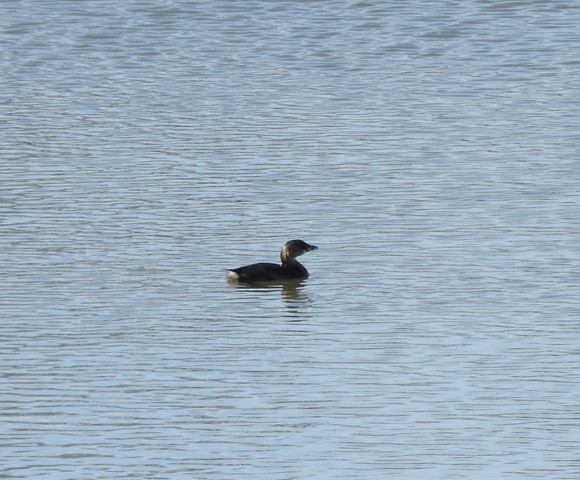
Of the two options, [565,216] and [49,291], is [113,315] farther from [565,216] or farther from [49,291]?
[565,216]

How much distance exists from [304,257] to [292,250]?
1022mm

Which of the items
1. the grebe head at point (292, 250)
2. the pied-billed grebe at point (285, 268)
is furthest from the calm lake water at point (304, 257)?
the grebe head at point (292, 250)

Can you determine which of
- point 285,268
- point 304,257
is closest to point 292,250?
point 285,268

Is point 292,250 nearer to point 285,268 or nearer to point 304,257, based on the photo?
point 285,268

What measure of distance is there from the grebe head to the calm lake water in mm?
244

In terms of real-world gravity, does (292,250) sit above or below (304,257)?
above

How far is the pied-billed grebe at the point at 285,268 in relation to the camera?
47.4ft

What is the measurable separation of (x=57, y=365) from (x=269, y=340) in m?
1.52

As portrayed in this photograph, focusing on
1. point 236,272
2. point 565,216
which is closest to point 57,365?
point 236,272

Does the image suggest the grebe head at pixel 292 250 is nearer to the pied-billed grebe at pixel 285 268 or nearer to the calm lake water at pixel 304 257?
the pied-billed grebe at pixel 285 268

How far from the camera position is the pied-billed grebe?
47.4 ft

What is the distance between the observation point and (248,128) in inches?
787

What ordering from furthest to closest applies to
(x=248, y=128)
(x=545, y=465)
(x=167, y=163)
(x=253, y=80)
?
1. (x=253, y=80)
2. (x=248, y=128)
3. (x=167, y=163)
4. (x=545, y=465)

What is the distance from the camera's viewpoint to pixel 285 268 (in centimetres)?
1463
